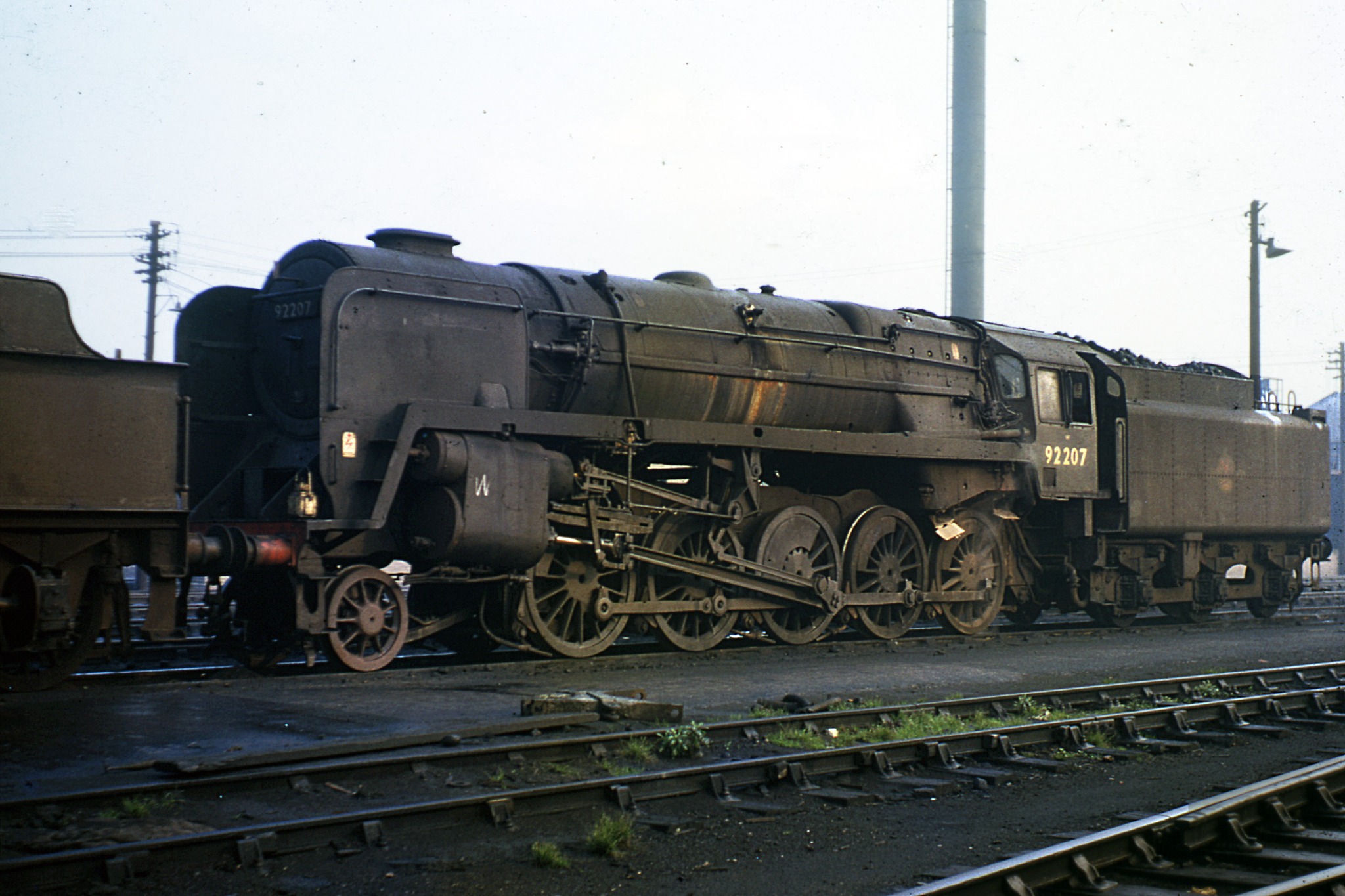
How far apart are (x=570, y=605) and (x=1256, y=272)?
23.8 metres

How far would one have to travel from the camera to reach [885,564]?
13430 millimetres

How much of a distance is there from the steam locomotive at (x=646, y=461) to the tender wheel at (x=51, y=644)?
113cm

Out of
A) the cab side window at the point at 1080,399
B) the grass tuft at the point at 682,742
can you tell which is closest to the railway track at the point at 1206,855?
the grass tuft at the point at 682,742

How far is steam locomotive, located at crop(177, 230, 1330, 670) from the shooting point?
31.8 ft

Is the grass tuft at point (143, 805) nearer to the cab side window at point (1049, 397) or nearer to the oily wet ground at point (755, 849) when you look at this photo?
the oily wet ground at point (755, 849)

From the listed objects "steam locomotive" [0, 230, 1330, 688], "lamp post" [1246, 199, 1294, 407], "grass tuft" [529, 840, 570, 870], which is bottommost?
Result: "grass tuft" [529, 840, 570, 870]

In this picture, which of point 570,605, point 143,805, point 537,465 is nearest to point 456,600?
point 570,605

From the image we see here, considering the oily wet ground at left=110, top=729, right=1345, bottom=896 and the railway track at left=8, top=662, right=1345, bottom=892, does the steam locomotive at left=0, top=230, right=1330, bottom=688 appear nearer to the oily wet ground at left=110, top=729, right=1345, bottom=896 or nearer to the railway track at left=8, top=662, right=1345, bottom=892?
the railway track at left=8, top=662, right=1345, bottom=892

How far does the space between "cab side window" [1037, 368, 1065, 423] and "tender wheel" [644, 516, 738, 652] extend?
16.5 ft

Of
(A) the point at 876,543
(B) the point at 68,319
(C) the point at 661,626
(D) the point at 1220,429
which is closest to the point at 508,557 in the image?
(C) the point at 661,626

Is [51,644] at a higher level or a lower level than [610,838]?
higher

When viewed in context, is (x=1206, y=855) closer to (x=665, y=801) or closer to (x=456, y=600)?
(x=665, y=801)

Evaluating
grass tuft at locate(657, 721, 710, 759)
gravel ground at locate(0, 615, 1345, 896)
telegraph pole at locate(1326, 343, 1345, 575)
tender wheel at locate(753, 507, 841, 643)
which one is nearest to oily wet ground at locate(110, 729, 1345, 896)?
gravel ground at locate(0, 615, 1345, 896)

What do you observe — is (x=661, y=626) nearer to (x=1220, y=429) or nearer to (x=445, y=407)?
(x=445, y=407)
